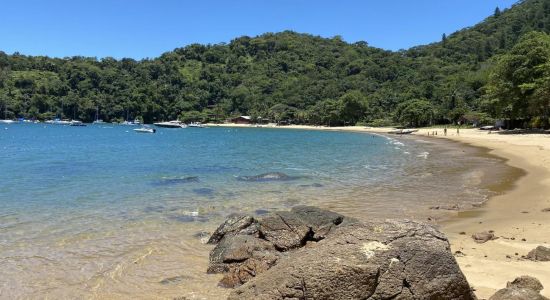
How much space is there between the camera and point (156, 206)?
17.8 m

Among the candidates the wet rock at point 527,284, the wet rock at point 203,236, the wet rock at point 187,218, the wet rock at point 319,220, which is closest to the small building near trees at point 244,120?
the wet rock at point 187,218

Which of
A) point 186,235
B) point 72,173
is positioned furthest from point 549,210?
point 72,173

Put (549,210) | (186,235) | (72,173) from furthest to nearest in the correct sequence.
Answer: (72,173) → (549,210) → (186,235)

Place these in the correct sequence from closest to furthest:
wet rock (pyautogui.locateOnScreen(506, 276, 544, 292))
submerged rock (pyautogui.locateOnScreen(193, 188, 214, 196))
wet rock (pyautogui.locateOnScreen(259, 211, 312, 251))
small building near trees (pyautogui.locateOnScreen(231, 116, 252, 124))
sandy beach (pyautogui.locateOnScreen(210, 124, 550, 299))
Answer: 1. wet rock (pyautogui.locateOnScreen(506, 276, 544, 292))
2. sandy beach (pyautogui.locateOnScreen(210, 124, 550, 299))
3. wet rock (pyautogui.locateOnScreen(259, 211, 312, 251))
4. submerged rock (pyautogui.locateOnScreen(193, 188, 214, 196))
5. small building near trees (pyautogui.locateOnScreen(231, 116, 252, 124))

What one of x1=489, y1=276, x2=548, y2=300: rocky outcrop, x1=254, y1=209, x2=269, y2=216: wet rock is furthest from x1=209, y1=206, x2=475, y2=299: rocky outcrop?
x1=254, y1=209, x2=269, y2=216: wet rock

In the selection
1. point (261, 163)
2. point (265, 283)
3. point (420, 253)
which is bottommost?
point (261, 163)

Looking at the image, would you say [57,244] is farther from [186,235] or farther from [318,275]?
[318,275]

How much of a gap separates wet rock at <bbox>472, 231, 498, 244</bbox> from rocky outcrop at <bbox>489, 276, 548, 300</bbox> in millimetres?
4414

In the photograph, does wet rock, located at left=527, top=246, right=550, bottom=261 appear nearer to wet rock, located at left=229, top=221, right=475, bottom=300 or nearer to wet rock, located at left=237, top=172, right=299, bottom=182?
wet rock, located at left=229, top=221, right=475, bottom=300

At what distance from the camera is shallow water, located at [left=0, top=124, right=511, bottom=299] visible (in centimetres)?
955

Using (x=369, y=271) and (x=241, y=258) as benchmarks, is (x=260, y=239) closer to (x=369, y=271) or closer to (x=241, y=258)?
(x=241, y=258)

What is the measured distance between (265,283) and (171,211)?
38.9 feet

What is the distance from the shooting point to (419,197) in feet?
65.2

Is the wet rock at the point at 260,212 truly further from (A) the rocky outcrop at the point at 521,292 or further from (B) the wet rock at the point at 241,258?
(A) the rocky outcrop at the point at 521,292
